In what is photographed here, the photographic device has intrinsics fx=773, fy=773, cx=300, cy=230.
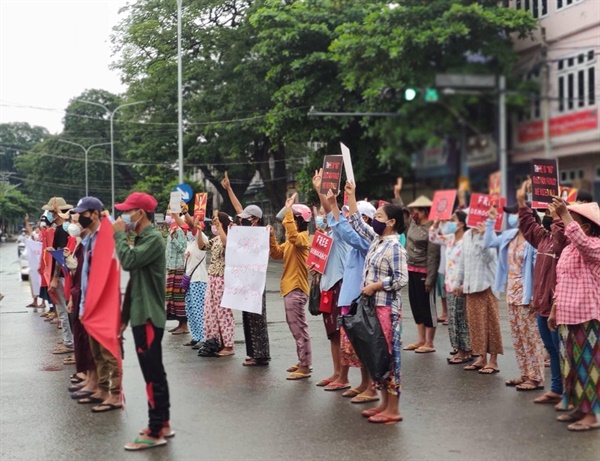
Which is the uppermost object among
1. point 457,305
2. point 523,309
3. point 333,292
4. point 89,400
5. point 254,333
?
point 333,292

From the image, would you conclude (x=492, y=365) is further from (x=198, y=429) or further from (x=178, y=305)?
(x=178, y=305)

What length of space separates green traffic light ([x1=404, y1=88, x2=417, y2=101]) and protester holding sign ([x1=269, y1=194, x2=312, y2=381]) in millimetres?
5740

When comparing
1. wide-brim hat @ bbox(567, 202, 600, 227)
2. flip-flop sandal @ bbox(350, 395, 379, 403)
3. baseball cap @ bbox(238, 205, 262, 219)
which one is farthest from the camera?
baseball cap @ bbox(238, 205, 262, 219)

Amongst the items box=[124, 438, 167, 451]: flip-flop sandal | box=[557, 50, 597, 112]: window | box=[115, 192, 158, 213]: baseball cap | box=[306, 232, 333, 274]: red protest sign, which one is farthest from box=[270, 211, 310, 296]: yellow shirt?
box=[557, 50, 597, 112]: window

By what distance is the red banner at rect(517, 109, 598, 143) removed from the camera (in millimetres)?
945

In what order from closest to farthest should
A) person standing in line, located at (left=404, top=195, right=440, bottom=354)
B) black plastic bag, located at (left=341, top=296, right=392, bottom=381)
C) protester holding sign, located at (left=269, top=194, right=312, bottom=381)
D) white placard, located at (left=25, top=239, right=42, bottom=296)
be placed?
black plastic bag, located at (left=341, top=296, right=392, bottom=381) < protester holding sign, located at (left=269, top=194, right=312, bottom=381) < person standing in line, located at (left=404, top=195, right=440, bottom=354) < white placard, located at (left=25, top=239, right=42, bottom=296)

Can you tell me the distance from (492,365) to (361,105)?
586 cm

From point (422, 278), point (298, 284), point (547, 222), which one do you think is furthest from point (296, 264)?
point (547, 222)

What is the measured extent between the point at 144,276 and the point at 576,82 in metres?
3.99

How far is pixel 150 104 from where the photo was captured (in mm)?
9672

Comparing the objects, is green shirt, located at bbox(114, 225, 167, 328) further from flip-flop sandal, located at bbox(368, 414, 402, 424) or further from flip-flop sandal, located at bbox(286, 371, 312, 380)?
flip-flop sandal, located at bbox(286, 371, 312, 380)

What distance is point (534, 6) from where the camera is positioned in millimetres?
1079

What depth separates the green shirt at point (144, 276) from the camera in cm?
461

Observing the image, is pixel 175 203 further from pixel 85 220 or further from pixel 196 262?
pixel 196 262
